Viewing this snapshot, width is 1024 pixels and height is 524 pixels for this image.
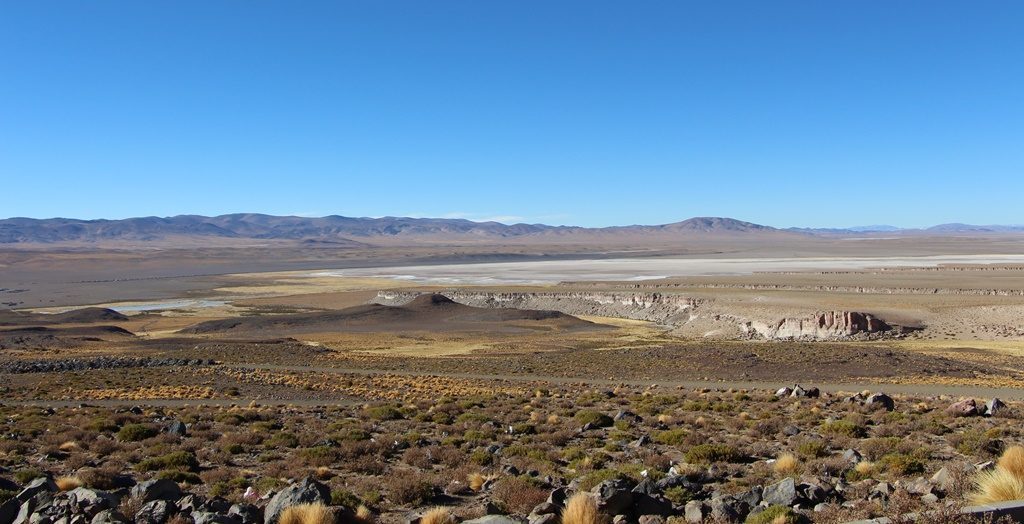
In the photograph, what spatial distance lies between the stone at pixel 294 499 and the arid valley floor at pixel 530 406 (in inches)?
1.6

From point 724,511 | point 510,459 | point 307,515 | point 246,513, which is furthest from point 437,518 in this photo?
point 510,459

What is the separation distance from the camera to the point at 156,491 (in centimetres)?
941

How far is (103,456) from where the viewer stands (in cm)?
1401

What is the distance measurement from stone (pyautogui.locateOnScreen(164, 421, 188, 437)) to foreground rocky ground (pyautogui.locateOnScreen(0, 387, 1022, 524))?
0.19ft

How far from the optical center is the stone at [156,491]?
9.27 m

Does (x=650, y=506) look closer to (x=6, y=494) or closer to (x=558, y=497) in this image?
(x=558, y=497)

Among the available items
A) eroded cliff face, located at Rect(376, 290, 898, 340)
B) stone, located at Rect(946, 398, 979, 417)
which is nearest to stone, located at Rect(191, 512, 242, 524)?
stone, located at Rect(946, 398, 979, 417)

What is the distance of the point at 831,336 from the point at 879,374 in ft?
61.2

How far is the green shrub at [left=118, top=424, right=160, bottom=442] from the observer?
51.5 ft

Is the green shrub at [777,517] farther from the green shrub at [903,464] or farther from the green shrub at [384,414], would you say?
the green shrub at [384,414]

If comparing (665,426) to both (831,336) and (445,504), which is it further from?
(831,336)

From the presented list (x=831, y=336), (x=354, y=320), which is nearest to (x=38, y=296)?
(x=354, y=320)

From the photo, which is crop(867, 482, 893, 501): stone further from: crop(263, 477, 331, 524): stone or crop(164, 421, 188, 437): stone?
crop(164, 421, 188, 437): stone

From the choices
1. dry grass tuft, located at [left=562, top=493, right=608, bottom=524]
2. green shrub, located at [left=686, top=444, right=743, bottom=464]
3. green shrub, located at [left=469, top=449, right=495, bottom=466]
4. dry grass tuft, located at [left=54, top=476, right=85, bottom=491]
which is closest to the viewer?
dry grass tuft, located at [left=562, top=493, right=608, bottom=524]
